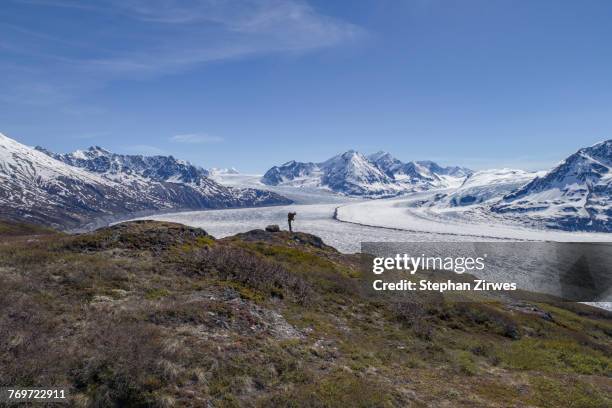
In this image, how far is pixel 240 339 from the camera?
17500 millimetres

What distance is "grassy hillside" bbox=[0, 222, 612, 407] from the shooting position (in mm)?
13430

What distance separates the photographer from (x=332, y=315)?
2569cm

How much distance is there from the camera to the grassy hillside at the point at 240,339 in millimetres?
13430

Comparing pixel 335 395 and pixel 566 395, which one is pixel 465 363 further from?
pixel 335 395

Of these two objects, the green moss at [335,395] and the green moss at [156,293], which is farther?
the green moss at [156,293]

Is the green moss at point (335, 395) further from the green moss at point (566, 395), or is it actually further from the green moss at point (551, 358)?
the green moss at point (551, 358)

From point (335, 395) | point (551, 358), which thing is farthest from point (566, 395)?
point (335, 395)

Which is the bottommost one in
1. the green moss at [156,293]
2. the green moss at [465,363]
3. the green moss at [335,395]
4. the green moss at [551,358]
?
the green moss at [551,358]

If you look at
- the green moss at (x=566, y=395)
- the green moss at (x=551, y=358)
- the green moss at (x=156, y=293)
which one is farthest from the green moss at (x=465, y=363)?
the green moss at (x=156, y=293)

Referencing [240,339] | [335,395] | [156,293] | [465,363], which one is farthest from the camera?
[156,293]

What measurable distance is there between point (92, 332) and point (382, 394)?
1152cm

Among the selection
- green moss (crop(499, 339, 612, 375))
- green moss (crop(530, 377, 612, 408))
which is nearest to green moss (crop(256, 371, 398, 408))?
green moss (crop(530, 377, 612, 408))

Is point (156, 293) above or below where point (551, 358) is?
above

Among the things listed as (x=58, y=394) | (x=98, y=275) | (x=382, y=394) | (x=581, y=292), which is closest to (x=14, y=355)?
(x=58, y=394)
